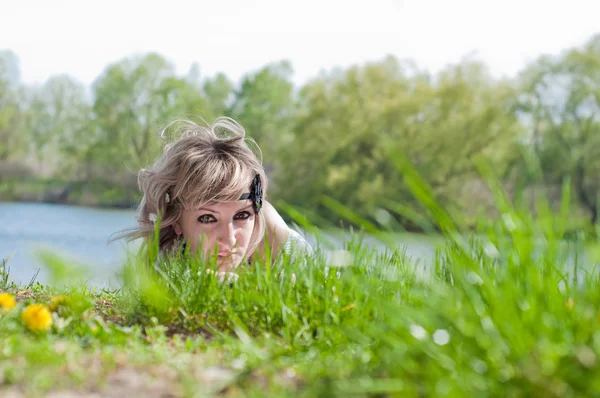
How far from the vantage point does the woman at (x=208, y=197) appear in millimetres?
3564

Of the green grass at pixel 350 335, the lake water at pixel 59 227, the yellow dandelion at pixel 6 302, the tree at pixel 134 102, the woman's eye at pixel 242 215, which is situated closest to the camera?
the green grass at pixel 350 335

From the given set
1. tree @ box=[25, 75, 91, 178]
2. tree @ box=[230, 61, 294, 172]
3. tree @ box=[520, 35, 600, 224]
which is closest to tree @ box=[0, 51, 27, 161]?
tree @ box=[25, 75, 91, 178]

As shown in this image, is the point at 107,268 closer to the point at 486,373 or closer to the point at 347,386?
the point at 347,386

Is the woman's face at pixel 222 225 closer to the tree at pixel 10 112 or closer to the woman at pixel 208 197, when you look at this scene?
the woman at pixel 208 197

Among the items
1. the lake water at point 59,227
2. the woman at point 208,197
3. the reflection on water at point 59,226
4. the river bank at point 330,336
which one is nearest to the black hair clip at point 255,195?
the woman at point 208,197

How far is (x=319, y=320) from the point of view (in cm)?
235

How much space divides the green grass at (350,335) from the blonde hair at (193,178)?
1.15 m

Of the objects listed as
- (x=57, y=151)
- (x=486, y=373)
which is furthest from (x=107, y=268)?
(x=57, y=151)

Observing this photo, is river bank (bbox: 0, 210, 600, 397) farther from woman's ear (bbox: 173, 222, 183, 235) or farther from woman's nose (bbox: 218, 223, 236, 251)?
woman's ear (bbox: 173, 222, 183, 235)

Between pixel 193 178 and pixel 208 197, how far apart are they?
206 mm

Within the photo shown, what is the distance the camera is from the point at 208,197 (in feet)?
11.8

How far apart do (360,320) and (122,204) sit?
107 feet

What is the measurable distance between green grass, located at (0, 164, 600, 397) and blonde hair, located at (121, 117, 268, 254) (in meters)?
1.15

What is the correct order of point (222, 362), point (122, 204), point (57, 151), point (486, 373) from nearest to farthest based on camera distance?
1. point (486, 373)
2. point (222, 362)
3. point (122, 204)
4. point (57, 151)
